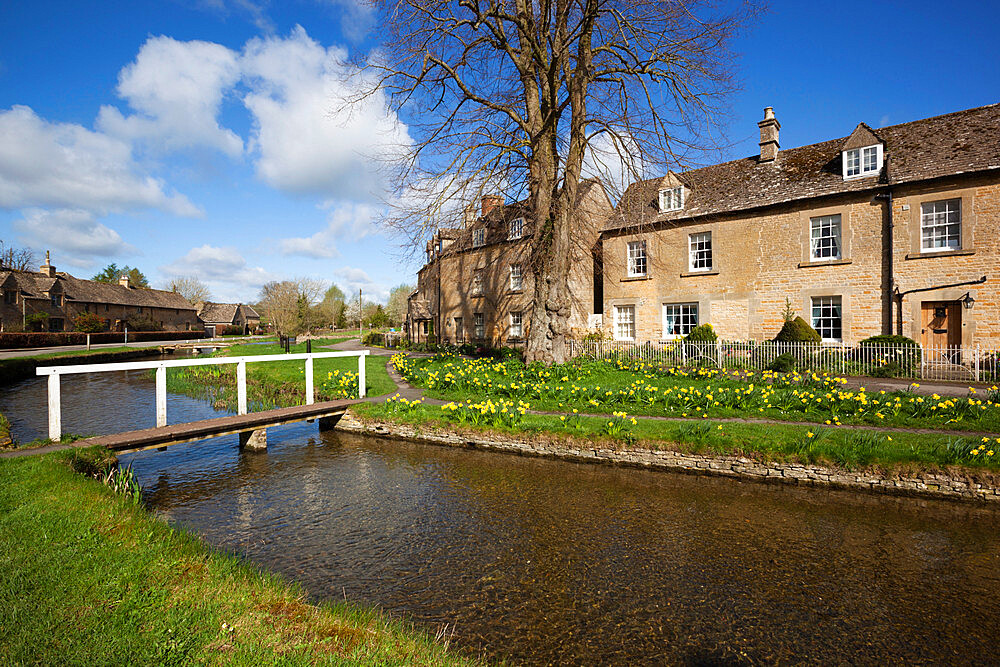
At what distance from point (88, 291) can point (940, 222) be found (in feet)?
236

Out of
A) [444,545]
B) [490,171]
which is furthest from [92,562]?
[490,171]

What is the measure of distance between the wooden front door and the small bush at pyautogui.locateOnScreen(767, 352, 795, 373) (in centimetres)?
562

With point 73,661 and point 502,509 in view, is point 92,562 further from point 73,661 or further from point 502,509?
point 502,509

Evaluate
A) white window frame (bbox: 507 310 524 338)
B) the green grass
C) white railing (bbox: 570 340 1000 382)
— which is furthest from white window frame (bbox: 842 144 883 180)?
white window frame (bbox: 507 310 524 338)

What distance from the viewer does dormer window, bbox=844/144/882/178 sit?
18438 millimetres

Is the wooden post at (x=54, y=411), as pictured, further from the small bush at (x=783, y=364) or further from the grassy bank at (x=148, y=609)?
the small bush at (x=783, y=364)

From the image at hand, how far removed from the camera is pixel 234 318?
284ft

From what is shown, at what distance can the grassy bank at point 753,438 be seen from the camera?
739 cm

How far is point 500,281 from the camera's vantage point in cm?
2941

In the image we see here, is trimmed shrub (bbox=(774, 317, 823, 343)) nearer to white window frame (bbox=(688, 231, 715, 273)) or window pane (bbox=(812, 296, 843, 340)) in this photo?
window pane (bbox=(812, 296, 843, 340))

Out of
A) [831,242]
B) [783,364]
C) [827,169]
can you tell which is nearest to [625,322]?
[831,242]

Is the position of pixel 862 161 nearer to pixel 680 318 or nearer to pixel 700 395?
pixel 680 318

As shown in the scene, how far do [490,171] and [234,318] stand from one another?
84.8 meters

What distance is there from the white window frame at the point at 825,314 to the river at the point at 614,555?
13.8 meters
